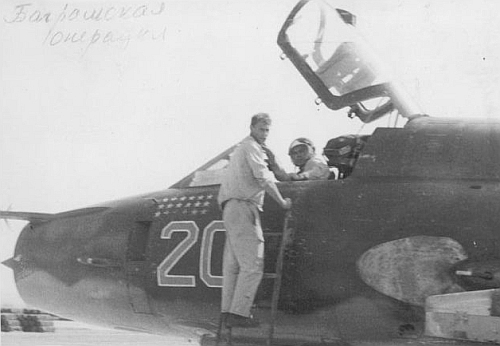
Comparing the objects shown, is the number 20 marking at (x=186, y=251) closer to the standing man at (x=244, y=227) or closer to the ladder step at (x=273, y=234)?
the standing man at (x=244, y=227)

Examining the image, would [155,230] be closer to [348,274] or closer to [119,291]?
[119,291]

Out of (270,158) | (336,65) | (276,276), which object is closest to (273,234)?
(276,276)

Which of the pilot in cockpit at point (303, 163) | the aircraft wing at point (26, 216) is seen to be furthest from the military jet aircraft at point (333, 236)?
the aircraft wing at point (26, 216)

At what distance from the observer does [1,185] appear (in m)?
8.83

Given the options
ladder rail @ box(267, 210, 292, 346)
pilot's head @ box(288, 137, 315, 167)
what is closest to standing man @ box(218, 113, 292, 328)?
ladder rail @ box(267, 210, 292, 346)

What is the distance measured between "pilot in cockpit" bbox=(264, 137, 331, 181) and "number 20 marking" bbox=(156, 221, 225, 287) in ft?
2.04

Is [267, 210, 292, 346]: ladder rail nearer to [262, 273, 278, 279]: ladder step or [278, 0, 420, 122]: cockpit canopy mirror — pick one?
[262, 273, 278, 279]: ladder step

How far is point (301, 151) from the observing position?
22.5 feet

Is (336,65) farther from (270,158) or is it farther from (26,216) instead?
(26,216)

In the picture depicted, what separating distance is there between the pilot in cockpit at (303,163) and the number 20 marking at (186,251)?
0.62 m

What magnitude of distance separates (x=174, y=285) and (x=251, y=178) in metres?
1.12

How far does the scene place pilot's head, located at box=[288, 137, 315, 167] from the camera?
6816 mm

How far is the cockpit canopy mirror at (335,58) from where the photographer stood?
6.90 metres

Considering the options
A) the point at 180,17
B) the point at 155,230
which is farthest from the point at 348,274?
the point at 180,17
